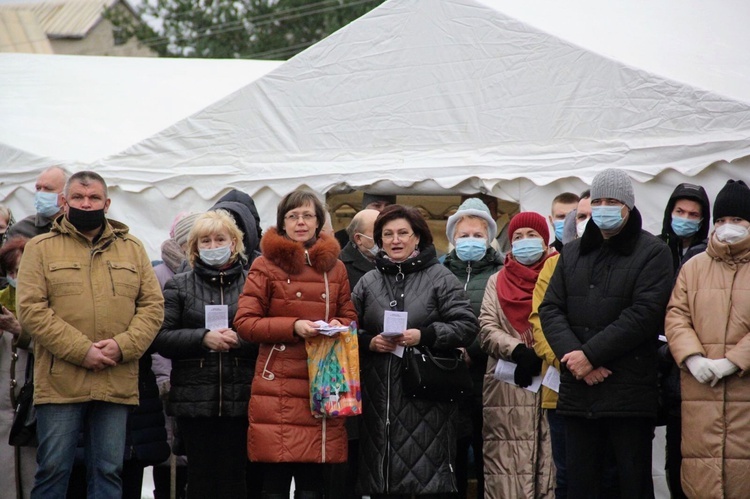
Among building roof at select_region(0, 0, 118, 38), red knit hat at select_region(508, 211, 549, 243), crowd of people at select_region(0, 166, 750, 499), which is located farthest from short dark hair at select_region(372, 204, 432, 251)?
building roof at select_region(0, 0, 118, 38)

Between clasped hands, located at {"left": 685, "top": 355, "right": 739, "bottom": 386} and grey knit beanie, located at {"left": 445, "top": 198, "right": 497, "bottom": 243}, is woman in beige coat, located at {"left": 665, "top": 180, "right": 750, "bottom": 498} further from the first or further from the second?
grey knit beanie, located at {"left": 445, "top": 198, "right": 497, "bottom": 243}

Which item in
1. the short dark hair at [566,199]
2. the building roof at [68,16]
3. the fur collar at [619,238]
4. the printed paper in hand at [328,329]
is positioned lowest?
the printed paper in hand at [328,329]

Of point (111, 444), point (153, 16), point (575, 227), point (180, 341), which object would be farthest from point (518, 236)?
point (153, 16)

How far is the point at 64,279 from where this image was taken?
580 cm

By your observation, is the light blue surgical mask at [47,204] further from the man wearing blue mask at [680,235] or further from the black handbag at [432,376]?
the man wearing blue mask at [680,235]

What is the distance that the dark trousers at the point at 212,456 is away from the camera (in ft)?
20.1

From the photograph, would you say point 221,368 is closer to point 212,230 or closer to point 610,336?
point 212,230

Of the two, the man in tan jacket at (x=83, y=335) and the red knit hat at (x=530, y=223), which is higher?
the red knit hat at (x=530, y=223)

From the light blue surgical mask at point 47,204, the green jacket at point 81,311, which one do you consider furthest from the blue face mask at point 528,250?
the light blue surgical mask at point 47,204

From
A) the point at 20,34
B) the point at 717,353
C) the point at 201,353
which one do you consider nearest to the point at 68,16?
the point at 20,34

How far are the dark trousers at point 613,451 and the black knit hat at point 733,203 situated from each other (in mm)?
1091

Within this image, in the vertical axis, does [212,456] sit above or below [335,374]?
below

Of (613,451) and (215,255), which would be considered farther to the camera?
(215,255)

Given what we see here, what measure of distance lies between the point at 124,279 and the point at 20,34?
18.0 meters
